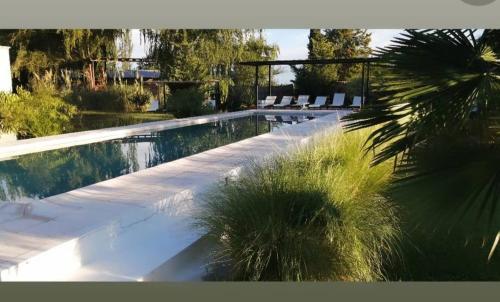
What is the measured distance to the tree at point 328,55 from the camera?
22328 millimetres

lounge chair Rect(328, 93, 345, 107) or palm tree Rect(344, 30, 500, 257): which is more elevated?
palm tree Rect(344, 30, 500, 257)

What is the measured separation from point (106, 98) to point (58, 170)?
11382 mm

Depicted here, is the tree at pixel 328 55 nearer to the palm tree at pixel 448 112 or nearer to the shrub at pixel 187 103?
the shrub at pixel 187 103

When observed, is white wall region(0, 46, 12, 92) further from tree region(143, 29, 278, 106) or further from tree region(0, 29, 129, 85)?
tree region(143, 29, 278, 106)

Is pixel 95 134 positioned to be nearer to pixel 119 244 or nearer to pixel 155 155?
pixel 155 155

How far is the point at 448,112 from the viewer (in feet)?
8.53

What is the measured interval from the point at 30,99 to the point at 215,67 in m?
12.4

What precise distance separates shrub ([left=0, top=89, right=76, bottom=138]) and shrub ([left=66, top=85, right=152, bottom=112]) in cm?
682

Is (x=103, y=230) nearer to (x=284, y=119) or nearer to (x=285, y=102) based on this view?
(x=284, y=119)

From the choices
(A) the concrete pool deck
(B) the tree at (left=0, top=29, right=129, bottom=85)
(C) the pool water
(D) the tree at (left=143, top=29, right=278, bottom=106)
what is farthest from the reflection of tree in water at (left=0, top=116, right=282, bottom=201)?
(B) the tree at (left=0, top=29, right=129, bottom=85)

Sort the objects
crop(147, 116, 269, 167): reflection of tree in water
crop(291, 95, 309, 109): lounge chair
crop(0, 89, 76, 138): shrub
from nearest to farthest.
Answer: crop(147, 116, 269, 167): reflection of tree in water → crop(0, 89, 76, 138): shrub → crop(291, 95, 309, 109): lounge chair

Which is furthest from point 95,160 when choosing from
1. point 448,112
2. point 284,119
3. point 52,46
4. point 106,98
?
point 52,46

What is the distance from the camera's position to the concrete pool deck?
9.83 ft
